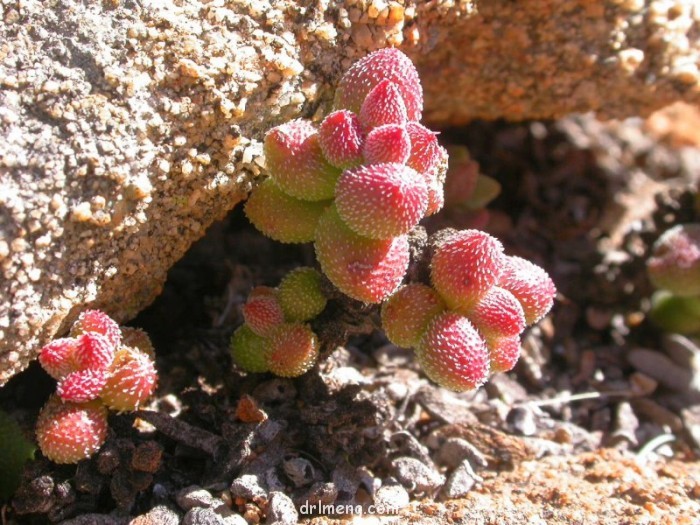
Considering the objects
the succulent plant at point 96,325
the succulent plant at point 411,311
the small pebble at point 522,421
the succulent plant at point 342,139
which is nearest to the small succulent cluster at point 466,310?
the succulent plant at point 411,311

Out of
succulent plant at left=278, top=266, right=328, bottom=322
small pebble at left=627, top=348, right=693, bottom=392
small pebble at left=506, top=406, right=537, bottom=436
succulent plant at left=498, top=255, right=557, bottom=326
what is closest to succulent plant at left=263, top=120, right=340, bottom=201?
succulent plant at left=278, top=266, right=328, bottom=322

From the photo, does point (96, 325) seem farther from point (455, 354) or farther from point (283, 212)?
point (455, 354)

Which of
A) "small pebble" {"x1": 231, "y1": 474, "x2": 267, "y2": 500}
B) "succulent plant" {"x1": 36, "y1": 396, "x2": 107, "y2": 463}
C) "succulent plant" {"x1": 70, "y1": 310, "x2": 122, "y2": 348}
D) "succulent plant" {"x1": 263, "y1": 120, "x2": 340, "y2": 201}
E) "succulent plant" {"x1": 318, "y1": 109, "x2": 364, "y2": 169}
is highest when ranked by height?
"succulent plant" {"x1": 318, "y1": 109, "x2": 364, "y2": 169}

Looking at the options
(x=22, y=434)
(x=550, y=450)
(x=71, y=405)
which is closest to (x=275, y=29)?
(x=71, y=405)

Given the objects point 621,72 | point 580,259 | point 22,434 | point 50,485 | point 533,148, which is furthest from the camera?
point 533,148

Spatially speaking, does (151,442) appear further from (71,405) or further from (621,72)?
(621,72)

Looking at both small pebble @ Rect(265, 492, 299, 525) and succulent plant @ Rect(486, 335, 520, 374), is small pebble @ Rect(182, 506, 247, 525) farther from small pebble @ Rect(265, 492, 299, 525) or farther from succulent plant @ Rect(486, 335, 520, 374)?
succulent plant @ Rect(486, 335, 520, 374)
